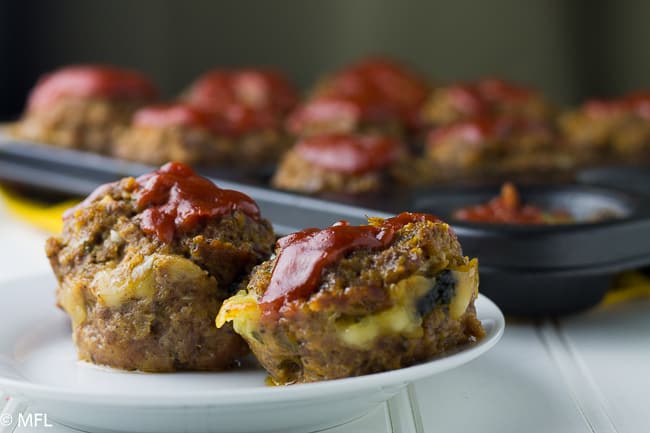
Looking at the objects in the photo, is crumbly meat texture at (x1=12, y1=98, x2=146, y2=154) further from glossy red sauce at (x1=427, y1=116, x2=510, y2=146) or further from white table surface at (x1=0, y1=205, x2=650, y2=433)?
white table surface at (x1=0, y1=205, x2=650, y2=433)

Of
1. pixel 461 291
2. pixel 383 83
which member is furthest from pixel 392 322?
pixel 383 83

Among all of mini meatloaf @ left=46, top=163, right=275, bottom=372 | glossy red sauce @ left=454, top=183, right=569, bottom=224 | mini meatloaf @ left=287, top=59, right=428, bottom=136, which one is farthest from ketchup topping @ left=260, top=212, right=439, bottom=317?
mini meatloaf @ left=287, top=59, right=428, bottom=136

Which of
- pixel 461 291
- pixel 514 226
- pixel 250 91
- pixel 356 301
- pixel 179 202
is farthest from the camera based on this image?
pixel 250 91

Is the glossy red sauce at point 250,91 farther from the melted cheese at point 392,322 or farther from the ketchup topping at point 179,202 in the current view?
the melted cheese at point 392,322

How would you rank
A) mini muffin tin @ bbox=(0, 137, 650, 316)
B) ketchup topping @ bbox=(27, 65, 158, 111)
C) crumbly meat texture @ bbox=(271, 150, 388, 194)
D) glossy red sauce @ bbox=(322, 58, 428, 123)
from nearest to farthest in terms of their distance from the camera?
mini muffin tin @ bbox=(0, 137, 650, 316), crumbly meat texture @ bbox=(271, 150, 388, 194), ketchup topping @ bbox=(27, 65, 158, 111), glossy red sauce @ bbox=(322, 58, 428, 123)

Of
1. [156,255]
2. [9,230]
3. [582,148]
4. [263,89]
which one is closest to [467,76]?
[263,89]

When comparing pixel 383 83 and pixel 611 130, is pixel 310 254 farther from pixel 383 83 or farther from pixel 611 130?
pixel 383 83

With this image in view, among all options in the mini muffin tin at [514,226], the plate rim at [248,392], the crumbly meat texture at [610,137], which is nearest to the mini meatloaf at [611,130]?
the crumbly meat texture at [610,137]
